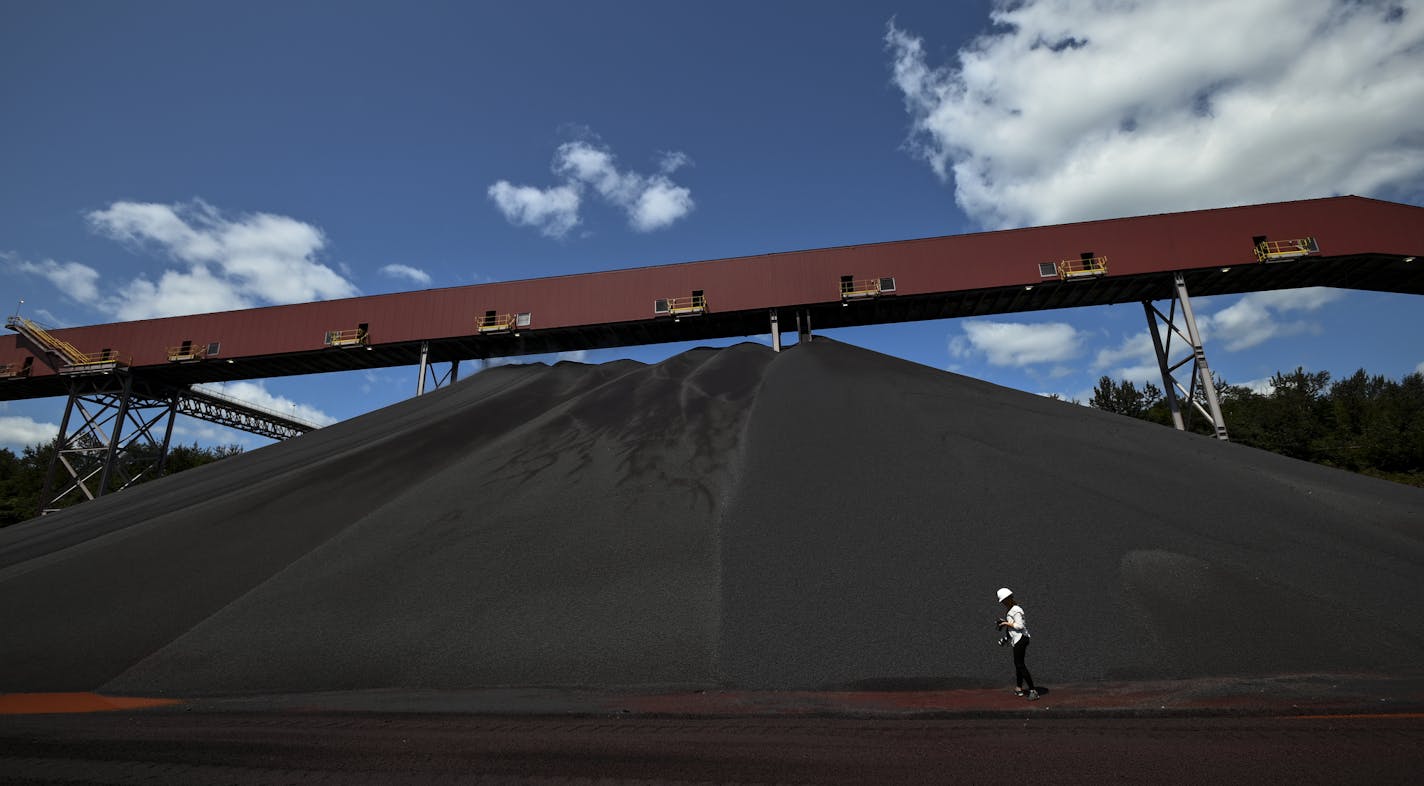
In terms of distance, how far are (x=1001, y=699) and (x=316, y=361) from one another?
3166cm

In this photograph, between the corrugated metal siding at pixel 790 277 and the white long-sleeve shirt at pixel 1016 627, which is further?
the corrugated metal siding at pixel 790 277

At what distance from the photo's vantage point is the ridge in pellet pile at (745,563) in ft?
26.1

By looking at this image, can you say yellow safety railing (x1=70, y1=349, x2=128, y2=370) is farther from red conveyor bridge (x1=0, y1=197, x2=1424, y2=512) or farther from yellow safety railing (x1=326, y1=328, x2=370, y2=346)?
yellow safety railing (x1=326, y1=328, x2=370, y2=346)

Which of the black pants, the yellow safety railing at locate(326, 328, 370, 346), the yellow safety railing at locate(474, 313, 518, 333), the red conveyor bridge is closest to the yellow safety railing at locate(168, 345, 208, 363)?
the red conveyor bridge

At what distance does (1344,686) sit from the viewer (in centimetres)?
670

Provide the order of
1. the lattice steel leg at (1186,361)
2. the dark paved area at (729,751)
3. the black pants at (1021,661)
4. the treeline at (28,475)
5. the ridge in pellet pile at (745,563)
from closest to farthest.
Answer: the dark paved area at (729,751), the black pants at (1021,661), the ridge in pellet pile at (745,563), the lattice steel leg at (1186,361), the treeline at (28,475)

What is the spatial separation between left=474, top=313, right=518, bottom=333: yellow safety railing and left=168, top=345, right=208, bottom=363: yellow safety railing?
43.7ft

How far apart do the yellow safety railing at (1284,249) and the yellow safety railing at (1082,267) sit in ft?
17.7

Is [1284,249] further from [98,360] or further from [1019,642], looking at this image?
[98,360]

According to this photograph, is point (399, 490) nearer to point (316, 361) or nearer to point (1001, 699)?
point (1001, 699)

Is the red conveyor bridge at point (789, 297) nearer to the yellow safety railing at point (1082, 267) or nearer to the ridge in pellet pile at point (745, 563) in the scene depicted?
the yellow safety railing at point (1082, 267)

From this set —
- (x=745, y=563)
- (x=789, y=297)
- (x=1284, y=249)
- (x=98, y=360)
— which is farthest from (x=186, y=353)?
(x=1284, y=249)

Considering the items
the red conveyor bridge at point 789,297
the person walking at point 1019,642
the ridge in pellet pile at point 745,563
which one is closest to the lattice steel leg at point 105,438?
the red conveyor bridge at point 789,297

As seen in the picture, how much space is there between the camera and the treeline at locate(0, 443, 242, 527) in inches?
1406
